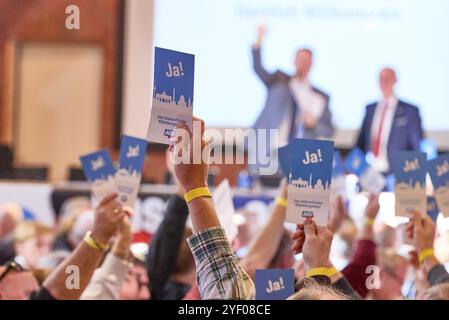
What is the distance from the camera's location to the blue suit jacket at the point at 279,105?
581 cm

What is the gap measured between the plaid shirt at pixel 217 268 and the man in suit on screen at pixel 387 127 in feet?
13.5

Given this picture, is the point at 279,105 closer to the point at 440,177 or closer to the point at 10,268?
the point at 440,177

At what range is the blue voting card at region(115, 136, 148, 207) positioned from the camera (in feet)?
8.07

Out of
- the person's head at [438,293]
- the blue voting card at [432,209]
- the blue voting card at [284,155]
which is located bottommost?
the person's head at [438,293]

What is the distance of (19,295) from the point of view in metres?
2.36

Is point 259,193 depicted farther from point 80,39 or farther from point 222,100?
point 80,39

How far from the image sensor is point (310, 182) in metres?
2.01

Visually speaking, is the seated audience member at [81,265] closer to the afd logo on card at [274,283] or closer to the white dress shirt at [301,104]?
the afd logo on card at [274,283]

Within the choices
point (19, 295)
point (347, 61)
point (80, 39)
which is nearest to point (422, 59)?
point (347, 61)

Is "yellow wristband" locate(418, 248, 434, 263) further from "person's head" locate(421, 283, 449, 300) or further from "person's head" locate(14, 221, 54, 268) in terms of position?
"person's head" locate(14, 221, 54, 268)

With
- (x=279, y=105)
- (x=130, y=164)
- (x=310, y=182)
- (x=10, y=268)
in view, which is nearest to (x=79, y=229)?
(x=130, y=164)

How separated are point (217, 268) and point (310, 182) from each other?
0.51 m

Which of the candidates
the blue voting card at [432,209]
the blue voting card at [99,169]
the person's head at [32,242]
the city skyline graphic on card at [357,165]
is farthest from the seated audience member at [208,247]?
the person's head at [32,242]

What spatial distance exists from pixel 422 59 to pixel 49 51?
446cm
